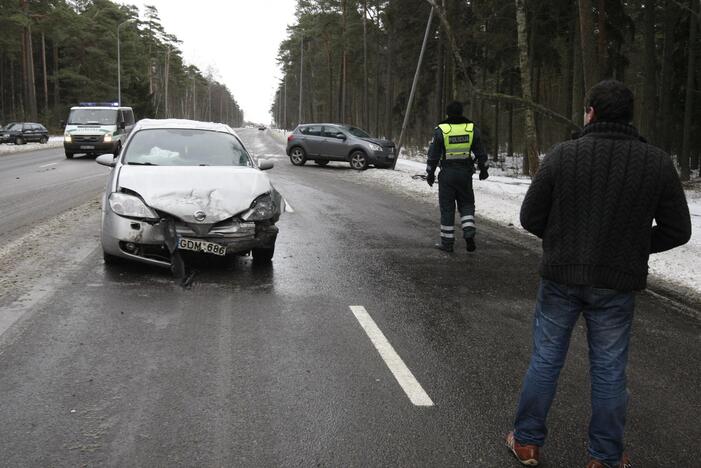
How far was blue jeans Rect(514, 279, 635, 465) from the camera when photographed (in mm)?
3043

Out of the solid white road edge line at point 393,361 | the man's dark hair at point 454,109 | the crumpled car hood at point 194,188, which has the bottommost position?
the solid white road edge line at point 393,361

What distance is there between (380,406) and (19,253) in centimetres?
597

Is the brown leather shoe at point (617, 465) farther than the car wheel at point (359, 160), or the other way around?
the car wheel at point (359, 160)

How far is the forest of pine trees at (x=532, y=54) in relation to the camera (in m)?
22.0

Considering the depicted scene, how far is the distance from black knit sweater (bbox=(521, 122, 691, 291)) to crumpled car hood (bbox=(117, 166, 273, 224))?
439 cm

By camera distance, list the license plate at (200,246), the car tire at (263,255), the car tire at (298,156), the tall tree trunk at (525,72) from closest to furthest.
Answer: the license plate at (200,246) → the car tire at (263,255) → the tall tree trunk at (525,72) → the car tire at (298,156)

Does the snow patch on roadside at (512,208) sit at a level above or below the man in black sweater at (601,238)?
below

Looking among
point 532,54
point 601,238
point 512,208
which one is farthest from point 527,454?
point 532,54

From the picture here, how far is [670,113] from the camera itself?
94.3 feet

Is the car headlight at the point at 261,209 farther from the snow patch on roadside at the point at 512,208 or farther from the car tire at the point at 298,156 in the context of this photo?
the car tire at the point at 298,156

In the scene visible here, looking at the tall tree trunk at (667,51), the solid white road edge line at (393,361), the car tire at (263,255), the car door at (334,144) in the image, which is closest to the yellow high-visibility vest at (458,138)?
the car tire at (263,255)

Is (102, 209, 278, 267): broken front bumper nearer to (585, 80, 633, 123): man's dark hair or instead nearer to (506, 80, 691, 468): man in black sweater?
(506, 80, 691, 468): man in black sweater

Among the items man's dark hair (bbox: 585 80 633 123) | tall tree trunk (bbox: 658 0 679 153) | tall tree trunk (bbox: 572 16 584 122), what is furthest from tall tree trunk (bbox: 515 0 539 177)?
man's dark hair (bbox: 585 80 633 123)

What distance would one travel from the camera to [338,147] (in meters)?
26.8
